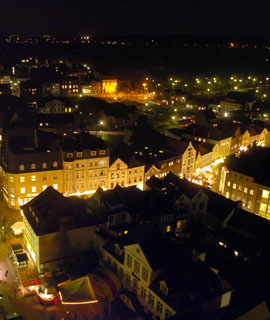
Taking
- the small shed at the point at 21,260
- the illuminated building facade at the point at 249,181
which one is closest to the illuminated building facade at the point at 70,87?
the illuminated building facade at the point at 249,181

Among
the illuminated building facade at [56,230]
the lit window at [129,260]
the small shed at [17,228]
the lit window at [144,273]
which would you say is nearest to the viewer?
the lit window at [144,273]

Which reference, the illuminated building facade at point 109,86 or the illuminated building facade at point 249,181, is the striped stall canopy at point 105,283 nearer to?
the illuminated building facade at point 249,181

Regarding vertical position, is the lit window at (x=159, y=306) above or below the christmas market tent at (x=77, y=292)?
above

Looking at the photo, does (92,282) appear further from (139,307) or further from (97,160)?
(97,160)

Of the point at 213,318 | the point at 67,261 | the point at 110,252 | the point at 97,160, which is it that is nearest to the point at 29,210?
the point at 67,261

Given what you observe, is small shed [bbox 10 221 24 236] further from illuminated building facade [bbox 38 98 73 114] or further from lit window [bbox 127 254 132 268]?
illuminated building facade [bbox 38 98 73 114]

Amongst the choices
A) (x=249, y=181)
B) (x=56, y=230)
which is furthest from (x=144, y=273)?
(x=249, y=181)

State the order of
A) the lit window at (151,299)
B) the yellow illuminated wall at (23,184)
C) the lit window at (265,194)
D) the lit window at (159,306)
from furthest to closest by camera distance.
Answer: the lit window at (265,194) < the yellow illuminated wall at (23,184) < the lit window at (151,299) < the lit window at (159,306)
